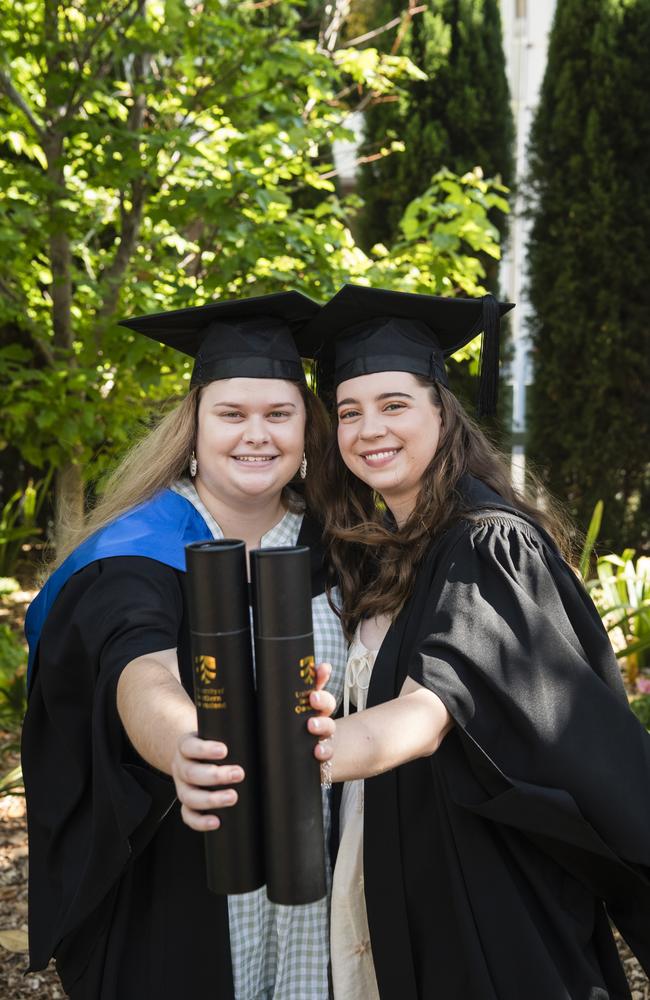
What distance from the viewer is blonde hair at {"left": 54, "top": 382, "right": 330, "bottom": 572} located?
95.0 inches

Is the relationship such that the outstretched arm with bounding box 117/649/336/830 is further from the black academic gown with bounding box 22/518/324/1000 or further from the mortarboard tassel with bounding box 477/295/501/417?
the mortarboard tassel with bounding box 477/295/501/417

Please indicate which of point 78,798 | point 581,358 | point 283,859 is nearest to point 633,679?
point 581,358

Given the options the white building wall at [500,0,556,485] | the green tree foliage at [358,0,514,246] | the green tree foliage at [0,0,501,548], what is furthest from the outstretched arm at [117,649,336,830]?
the white building wall at [500,0,556,485]

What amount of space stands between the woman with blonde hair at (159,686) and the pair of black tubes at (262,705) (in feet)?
0.72

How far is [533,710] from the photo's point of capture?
6.01ft

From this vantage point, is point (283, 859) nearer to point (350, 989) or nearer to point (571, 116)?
point (350, 989)

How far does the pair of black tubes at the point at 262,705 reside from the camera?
1297 mm

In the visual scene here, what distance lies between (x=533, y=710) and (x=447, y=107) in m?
6.68

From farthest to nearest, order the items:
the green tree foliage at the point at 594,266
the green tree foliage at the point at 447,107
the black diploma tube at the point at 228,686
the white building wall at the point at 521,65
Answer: the white building wall at the point at 521,65 < the green tree foliage at the point at 447,107 < the green tree foliage at the point at 594,266 < the black diploma tube at the point at 228,686

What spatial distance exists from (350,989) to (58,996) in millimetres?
1368

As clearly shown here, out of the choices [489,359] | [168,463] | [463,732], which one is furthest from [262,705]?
[489,359]

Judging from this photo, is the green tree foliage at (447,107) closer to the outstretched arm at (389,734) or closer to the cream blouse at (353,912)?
the cream blouse at (353,912)

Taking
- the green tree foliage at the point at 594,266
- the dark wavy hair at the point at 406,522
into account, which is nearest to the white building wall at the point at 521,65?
the green tree foliage at the point at 594,266

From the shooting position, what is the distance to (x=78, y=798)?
81.7 inches
